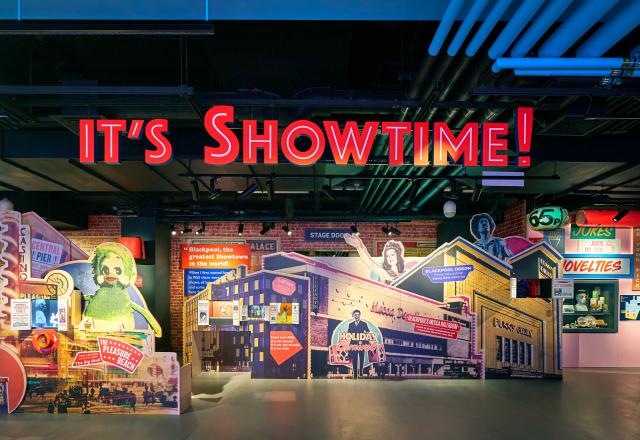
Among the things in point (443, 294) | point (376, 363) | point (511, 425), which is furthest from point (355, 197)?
point (511, 425)

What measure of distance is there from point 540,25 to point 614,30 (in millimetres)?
627

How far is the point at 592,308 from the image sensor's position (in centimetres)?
960

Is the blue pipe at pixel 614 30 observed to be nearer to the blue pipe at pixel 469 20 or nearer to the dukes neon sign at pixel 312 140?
the blue pipe at pixel 469 20

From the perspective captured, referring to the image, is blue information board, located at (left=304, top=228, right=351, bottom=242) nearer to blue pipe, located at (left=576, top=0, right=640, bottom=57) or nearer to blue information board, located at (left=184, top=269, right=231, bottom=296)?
blue information board, located at (left=184, top=269, right=231, bottom=296)

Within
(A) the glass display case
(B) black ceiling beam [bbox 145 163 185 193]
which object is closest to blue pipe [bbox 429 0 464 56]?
(B) black ceiling beam [bbox 145 163 185 193]

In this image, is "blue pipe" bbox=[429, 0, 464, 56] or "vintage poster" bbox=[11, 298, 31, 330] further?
"vintage poster" bbox=[11, 298, 31, 330]

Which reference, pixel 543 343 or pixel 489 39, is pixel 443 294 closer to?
pixel 543 343

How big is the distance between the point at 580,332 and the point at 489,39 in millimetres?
8020

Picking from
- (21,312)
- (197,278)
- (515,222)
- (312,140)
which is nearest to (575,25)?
(312,140)

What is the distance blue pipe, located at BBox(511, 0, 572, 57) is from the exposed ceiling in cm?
15

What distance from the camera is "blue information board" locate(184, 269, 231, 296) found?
10.8m

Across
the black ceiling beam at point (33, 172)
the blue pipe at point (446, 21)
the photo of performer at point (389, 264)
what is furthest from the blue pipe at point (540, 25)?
the black ceiling beam at point (33, 172)

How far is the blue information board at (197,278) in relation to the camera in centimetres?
1080

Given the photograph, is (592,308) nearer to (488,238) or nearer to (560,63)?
(488,238)
